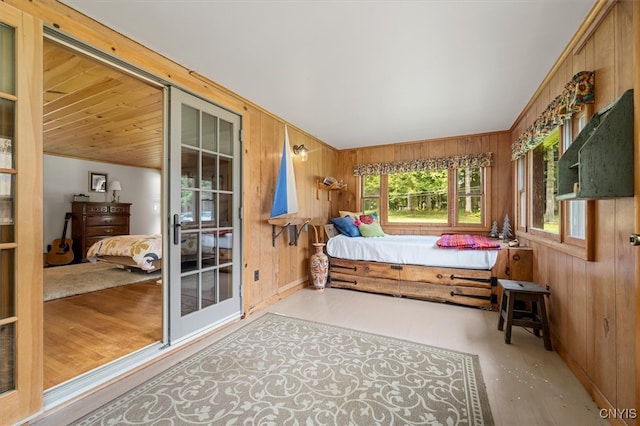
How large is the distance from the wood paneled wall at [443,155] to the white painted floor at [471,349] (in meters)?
1.75

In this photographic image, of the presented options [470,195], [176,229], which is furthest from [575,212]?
[176,229]

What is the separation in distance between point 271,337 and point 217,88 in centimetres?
234

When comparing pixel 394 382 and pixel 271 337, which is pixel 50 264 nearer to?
pixel 271 337

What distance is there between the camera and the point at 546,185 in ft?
8.48

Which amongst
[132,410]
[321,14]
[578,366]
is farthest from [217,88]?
[578,366]

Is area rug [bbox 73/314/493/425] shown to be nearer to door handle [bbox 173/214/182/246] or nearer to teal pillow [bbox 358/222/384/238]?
door handle [bbox 173/214/182/246]

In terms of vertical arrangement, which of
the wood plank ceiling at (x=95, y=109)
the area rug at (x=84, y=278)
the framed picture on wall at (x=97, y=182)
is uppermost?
the wood plank ceiling at (x=95, y=109)

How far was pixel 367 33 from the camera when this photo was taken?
176 cm

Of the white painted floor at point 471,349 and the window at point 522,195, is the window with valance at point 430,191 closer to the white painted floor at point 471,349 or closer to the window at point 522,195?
the window at point 522,195

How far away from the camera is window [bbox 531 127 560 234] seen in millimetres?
2316

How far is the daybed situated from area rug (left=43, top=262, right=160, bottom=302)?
301cm

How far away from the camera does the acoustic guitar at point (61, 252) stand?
5.14 metres

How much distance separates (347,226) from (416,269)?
122 centimetres

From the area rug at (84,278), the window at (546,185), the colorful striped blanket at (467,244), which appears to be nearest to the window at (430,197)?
the colorful striped blanket at (467,244)
